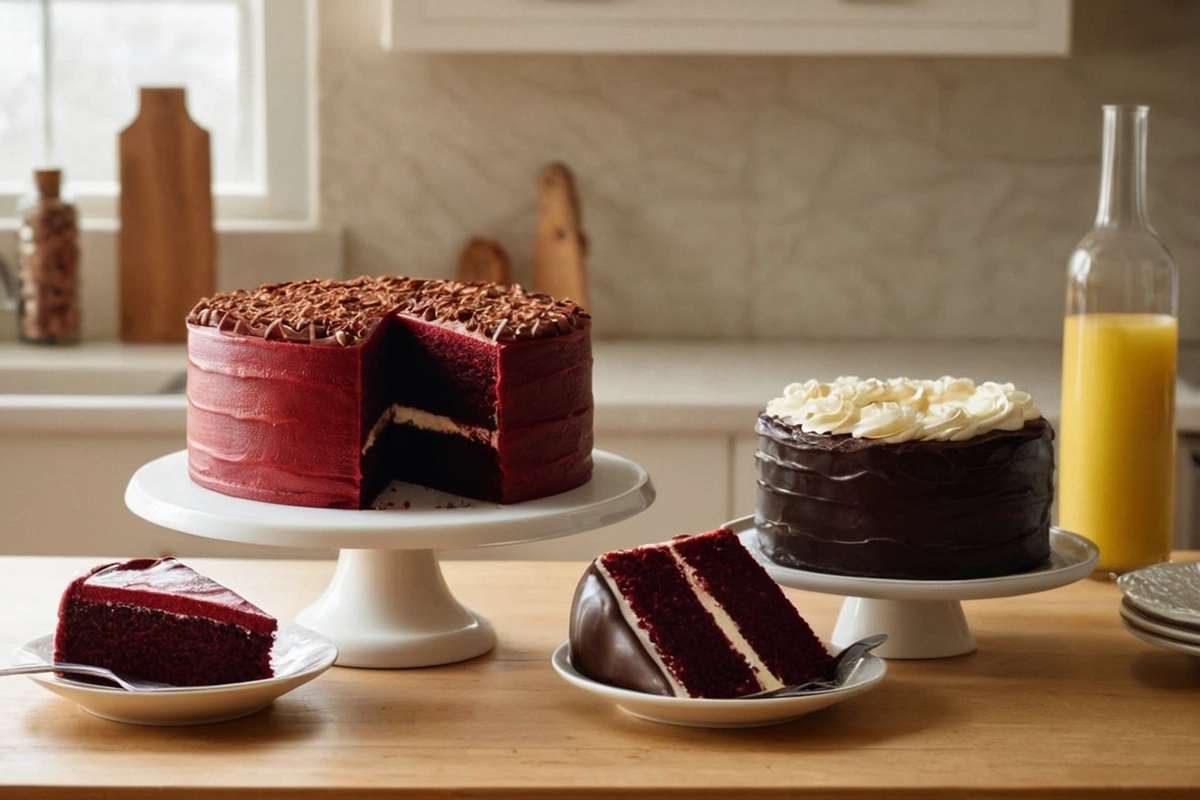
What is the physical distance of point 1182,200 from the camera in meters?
2.67

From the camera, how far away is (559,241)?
259 centimetres

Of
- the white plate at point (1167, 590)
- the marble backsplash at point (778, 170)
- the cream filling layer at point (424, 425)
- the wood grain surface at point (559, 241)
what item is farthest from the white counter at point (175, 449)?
the white plate at point (1167, 590)

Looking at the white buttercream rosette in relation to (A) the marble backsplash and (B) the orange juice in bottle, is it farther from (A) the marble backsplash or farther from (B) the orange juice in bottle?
(A) the marble backsplash

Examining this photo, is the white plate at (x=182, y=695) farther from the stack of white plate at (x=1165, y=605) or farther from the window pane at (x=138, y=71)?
the window pane at (x=138, y=71)

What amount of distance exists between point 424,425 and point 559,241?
133 centimetres

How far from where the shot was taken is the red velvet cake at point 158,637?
0.99 meters

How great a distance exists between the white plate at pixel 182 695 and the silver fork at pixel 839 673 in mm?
294

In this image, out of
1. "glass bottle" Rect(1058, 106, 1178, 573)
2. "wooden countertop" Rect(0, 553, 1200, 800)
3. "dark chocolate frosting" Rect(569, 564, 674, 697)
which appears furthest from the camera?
"glass bottle" Rect(1058, 106, 1178, 573)

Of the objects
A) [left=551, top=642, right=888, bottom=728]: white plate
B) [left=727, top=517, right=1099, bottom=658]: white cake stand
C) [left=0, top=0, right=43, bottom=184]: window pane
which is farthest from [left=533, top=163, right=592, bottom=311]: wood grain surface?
[left=551, top=642, right=888, bottom=728]: white plate

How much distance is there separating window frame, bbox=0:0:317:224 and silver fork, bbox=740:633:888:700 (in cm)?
187

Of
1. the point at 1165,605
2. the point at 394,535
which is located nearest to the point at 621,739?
the point at 394,535

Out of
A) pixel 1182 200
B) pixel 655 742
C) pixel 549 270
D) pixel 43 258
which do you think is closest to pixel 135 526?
pixel 43 258

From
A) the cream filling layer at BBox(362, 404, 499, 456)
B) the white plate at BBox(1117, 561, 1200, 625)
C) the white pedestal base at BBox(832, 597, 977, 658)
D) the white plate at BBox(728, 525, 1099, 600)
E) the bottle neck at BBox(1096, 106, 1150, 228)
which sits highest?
the bottle neck at BBox(1096, 106, 1150, 228)

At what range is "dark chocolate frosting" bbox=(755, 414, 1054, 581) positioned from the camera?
3.56 feet
